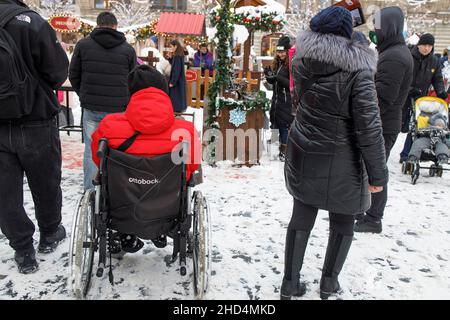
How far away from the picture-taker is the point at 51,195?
3.35 metres

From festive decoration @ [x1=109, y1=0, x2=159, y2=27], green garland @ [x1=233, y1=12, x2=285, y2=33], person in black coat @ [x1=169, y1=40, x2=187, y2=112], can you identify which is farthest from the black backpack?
festive decoration @ [x1=109, y1=0, x2=159, y2=27]

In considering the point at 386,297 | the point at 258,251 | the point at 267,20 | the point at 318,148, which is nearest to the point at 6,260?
the point at 258,251

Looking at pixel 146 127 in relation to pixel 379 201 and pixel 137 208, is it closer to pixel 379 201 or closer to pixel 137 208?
pixel 137 208

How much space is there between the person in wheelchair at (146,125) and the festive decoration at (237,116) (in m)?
3.44

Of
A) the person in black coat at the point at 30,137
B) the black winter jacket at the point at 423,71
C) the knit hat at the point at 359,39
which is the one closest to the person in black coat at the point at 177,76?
the black winter jacket at the point at 423,71

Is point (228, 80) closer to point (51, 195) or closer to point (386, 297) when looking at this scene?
point (51, 195)

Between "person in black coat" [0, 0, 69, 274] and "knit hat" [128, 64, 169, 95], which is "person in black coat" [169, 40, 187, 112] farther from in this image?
"knit hat" [128, 64, 169, 95]

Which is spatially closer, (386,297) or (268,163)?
(386,297)

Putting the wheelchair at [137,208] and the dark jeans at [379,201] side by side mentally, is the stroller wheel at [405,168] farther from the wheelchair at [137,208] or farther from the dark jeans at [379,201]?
the wheelchair at [137,208]

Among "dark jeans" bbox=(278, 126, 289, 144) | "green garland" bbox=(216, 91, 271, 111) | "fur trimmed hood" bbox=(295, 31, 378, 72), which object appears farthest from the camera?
"dark jeans" bbox=(278, 126, 289, 144)

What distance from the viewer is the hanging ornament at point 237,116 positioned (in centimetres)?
626

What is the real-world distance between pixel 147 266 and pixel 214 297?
665mm

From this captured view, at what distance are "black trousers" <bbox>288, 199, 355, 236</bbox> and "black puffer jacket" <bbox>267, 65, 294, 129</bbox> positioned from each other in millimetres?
3961

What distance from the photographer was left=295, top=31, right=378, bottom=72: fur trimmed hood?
95.3 inches
